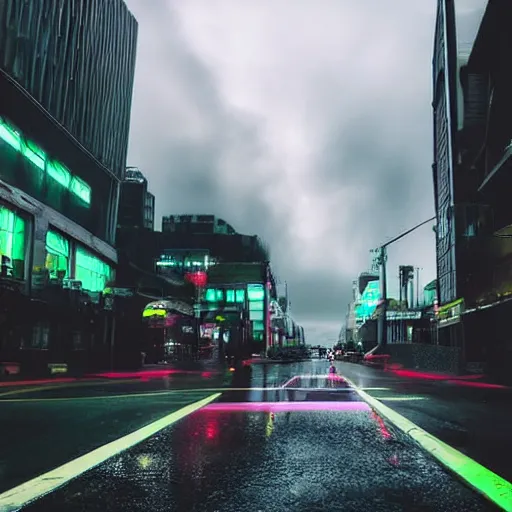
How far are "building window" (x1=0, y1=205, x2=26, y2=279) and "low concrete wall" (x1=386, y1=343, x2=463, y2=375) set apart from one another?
21244 mm

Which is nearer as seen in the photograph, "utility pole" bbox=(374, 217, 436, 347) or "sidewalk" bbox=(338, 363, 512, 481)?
"sidewalk" bbox=(338, 363, 512, 481)

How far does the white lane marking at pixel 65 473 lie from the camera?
4395mm

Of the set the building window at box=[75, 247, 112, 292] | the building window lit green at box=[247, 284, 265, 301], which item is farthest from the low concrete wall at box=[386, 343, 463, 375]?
the building window lit green at box=[247, 284, 265, 301]

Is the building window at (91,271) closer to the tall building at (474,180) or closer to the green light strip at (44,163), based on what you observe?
the green light strip at (44,163)

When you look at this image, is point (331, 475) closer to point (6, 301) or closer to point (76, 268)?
point (6, 301)

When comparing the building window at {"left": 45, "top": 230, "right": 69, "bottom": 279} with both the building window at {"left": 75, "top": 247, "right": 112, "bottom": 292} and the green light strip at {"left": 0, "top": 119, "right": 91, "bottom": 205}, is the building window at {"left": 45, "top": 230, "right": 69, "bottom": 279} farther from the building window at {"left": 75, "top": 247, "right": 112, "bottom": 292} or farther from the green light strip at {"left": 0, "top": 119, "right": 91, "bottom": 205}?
the green light strip at {"left": 0, "top": 119, "right": 91, "bottom": 205}

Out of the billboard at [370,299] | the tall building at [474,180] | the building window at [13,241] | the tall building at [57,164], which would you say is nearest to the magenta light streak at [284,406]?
the tall building at [57,164]

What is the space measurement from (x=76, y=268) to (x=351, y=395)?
91.8 feet

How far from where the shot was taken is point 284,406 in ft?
38.4

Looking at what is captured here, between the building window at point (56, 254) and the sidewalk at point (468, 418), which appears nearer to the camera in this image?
the sidewalk at point (468, 418)

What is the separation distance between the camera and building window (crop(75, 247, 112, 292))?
38750 mm

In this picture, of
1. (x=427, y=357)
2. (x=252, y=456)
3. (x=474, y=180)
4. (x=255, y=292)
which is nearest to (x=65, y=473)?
(x=252, y=456)

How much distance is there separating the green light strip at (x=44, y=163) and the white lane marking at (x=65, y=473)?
2593cm

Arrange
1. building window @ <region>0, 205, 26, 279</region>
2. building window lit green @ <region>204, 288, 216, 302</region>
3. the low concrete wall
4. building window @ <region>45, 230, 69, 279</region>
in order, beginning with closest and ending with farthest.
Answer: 1. the low concrete wall
2. building window @ <region>0, 205, 26, 279</region>
3. building window @ <region>45, 230, 69, 279</region>
4. building window lit green @ <region>204, 288, 216, 302</region>
